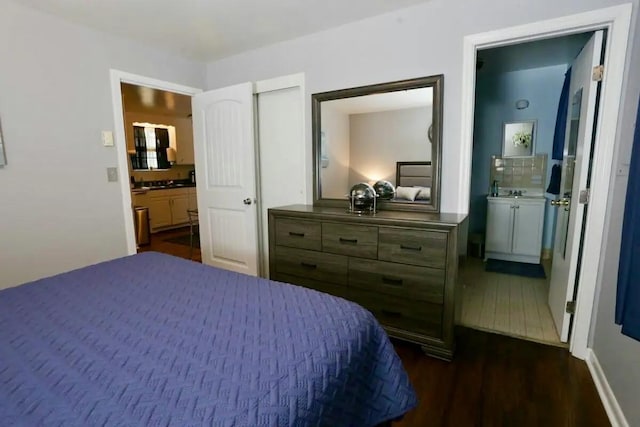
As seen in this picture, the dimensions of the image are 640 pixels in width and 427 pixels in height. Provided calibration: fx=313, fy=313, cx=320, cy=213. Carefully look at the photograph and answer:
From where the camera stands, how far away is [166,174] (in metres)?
6.62

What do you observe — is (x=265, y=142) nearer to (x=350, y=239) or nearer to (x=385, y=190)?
(x=385, y=190)

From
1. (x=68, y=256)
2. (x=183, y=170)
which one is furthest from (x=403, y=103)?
(x=183, y=170)

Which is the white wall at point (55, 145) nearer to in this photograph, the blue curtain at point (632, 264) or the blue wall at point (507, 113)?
the blue curtain at point (632, 264)

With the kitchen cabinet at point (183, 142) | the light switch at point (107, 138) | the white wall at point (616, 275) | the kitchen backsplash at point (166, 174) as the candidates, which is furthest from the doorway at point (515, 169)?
the kitchen backsplash at point (166, 174)

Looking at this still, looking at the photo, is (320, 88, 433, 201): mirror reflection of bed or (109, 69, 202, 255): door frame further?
(109, 69, 202, 255): door frame

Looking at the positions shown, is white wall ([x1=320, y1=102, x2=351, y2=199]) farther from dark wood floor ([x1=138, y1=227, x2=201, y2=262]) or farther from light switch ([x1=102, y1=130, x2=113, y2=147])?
dark wood floor ([x1=138, y1=227, x2=201, y2=262])

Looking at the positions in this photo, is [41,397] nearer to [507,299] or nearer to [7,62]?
[7,62]

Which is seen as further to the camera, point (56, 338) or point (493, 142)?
point (493, 142)

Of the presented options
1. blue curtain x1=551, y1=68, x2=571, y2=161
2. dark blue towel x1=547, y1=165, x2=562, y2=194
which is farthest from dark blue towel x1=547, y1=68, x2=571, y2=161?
dark blue towel x1=547, y1=165, x2=562, y2=194

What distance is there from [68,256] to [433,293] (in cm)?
276

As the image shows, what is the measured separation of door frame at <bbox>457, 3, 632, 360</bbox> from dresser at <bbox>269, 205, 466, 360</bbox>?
0.74m

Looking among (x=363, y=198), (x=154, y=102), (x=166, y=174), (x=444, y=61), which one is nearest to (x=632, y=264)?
(x=363, y=198)

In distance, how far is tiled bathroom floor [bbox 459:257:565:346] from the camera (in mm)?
2310

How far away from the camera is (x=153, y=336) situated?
987 millimetres
